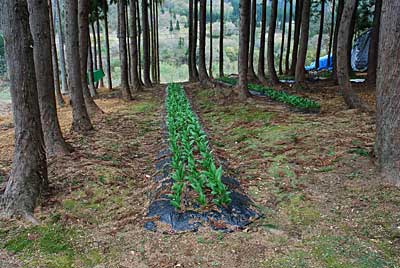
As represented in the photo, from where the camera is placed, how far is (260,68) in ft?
51.4

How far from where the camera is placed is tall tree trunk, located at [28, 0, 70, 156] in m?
5.44

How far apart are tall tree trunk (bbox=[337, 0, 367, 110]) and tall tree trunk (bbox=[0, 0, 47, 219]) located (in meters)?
6.35

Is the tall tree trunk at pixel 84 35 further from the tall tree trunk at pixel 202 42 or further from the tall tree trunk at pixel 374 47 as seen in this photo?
the tall tree trunk at pixel 374 47

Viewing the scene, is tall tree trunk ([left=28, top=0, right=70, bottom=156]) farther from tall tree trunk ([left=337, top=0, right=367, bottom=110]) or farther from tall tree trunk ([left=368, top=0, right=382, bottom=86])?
tall tree trunk ([left=368, top=0, right=382, bottom=86])

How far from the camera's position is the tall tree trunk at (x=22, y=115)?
3.50 m

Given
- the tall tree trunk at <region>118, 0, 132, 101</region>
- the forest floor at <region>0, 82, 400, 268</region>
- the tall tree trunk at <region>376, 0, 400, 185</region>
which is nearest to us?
the forest floor at <region>0, 82, 400, 268</region>

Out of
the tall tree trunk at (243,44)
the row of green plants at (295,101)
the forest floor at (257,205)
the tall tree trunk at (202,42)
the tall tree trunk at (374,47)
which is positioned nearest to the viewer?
the forest floor at (257,205)

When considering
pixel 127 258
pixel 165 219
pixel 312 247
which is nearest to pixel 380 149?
pixel 312 247

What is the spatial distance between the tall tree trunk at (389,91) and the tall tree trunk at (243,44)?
6.12m

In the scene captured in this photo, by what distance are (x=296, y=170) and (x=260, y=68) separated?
11.4 meters

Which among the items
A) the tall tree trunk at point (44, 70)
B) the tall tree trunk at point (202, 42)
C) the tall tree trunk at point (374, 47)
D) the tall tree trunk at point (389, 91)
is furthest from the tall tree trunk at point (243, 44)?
the tall tree trunk at point (389, 91)

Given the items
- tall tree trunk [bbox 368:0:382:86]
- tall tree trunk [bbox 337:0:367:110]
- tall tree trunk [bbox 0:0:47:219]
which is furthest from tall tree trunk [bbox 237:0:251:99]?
tall tree trunk [bbox 0:0:47:219]

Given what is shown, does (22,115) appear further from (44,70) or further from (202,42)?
(202,42)

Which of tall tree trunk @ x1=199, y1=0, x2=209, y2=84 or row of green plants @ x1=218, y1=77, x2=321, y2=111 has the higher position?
tall tree trunk @ x1=199, y1=0, x2=209, y2=84
